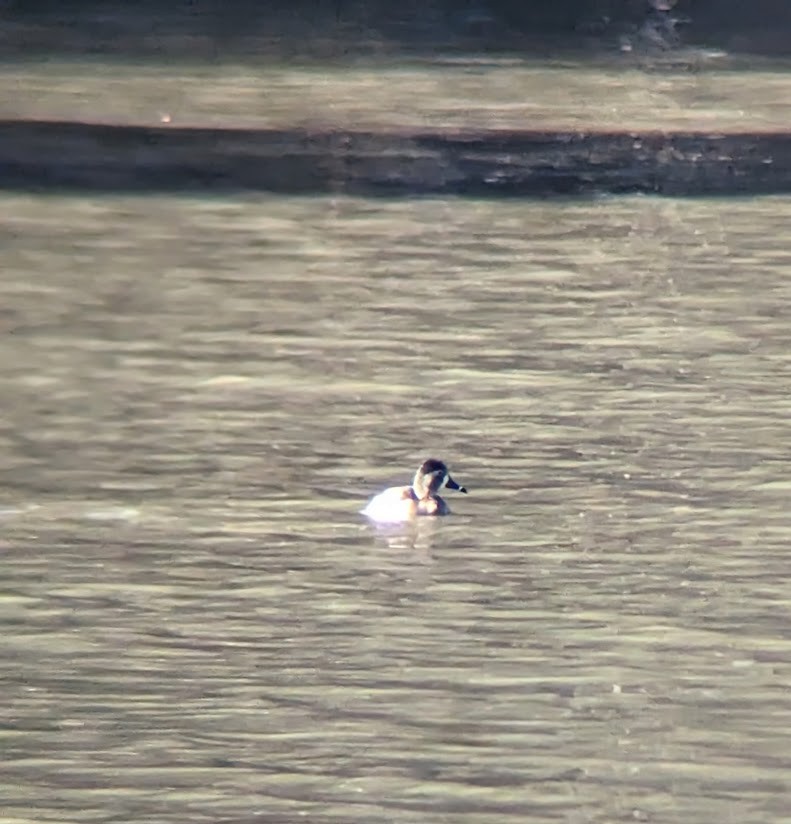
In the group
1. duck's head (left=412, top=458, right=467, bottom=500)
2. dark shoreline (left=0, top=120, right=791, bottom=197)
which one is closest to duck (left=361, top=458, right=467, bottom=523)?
duck's head (left=412, top=458, right=467, bottom=500)

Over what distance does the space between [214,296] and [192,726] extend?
4.17 m

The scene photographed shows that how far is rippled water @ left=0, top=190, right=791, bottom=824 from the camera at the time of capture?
479 cm

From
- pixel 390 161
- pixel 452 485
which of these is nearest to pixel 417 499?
pixel 452 485

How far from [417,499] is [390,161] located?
224 inches

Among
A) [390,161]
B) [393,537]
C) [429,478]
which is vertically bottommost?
[390,161]

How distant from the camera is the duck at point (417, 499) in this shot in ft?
20.1

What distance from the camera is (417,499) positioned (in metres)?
6.14

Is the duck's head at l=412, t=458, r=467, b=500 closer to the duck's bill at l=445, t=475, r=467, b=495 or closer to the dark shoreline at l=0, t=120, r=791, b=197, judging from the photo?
the duck's bill at l=445, t=475, r=467, b=495

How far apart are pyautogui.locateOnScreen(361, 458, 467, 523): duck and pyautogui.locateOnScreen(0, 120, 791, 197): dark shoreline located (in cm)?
500

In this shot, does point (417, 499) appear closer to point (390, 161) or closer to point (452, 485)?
point (452, 485)

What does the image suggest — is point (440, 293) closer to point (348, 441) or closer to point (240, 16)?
point (348, 441)

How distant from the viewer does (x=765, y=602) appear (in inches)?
223

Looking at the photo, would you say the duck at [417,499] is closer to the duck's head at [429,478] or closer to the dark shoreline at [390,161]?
the duck's head at [429,478]

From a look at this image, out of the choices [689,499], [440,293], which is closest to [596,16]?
[440,293]
